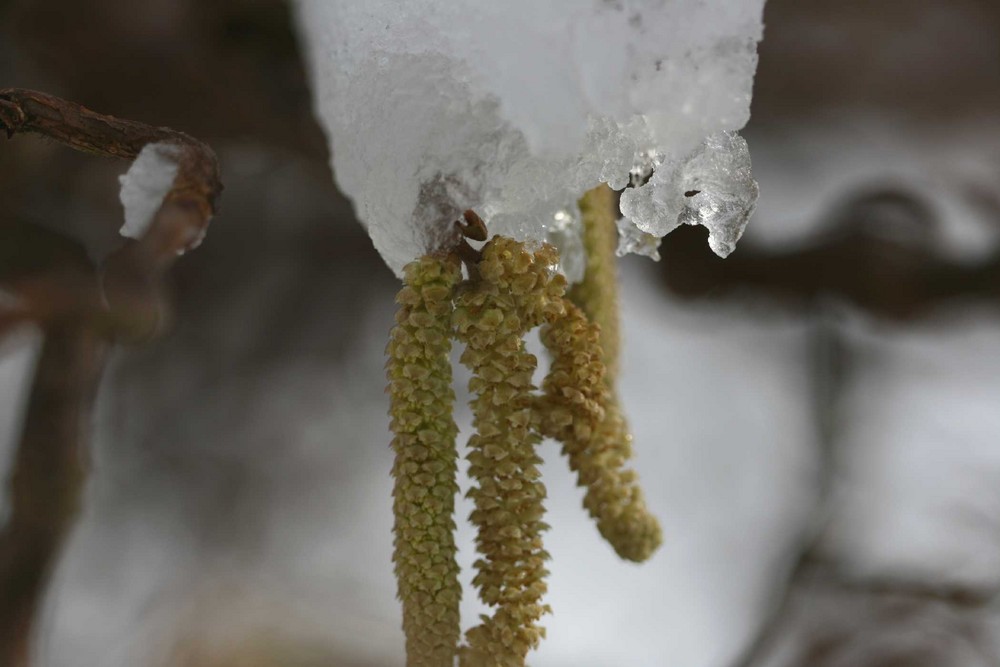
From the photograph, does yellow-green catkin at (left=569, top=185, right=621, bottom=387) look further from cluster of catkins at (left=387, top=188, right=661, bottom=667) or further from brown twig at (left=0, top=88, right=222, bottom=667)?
brown twig at (left=0, top=88, right=222, bottom=667)

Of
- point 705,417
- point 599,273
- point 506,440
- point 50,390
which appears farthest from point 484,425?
point 705,417

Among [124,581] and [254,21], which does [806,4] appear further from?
[124,581]

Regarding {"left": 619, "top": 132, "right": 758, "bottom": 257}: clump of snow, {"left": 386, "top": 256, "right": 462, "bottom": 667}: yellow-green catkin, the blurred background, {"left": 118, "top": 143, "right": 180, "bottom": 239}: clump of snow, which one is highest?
the blurred background

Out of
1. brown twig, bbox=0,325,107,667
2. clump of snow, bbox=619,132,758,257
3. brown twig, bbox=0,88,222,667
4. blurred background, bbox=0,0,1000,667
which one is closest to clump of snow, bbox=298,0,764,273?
clump of snow, bbox=619,132,758,257

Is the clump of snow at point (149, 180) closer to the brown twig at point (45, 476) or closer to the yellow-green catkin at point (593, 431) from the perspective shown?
the yellow-green catkin at point (593, 431)

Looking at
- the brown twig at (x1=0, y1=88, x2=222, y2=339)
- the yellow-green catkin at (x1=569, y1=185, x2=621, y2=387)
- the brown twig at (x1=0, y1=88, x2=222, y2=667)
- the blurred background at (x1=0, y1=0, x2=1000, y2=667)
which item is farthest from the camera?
the blurred background at (x1=0, y1=0, x2=1000, y2=667)

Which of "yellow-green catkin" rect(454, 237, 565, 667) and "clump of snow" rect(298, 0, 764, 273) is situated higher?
"clump of snow" rect(298, 0, 764, 273)
